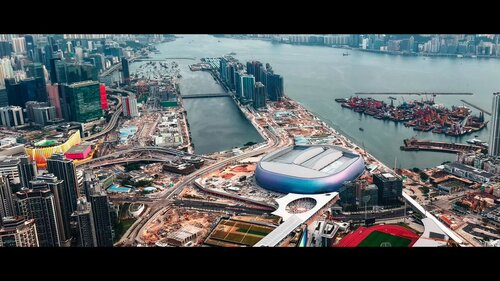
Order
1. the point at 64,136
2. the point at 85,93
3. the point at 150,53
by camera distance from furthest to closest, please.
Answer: the point at 150,53
the point at 85,93
the point at 64,136

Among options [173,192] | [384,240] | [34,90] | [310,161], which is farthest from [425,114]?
[34,90]

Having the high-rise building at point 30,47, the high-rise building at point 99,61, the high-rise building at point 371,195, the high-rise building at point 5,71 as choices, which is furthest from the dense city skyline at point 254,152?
the high-rise building at point 5,71

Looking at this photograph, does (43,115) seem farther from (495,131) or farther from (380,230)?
(495,131)

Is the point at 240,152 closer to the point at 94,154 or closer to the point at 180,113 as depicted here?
the point at 94,154

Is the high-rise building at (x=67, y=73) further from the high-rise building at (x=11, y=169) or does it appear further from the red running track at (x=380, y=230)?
the red running track at (x=380, y=230)
